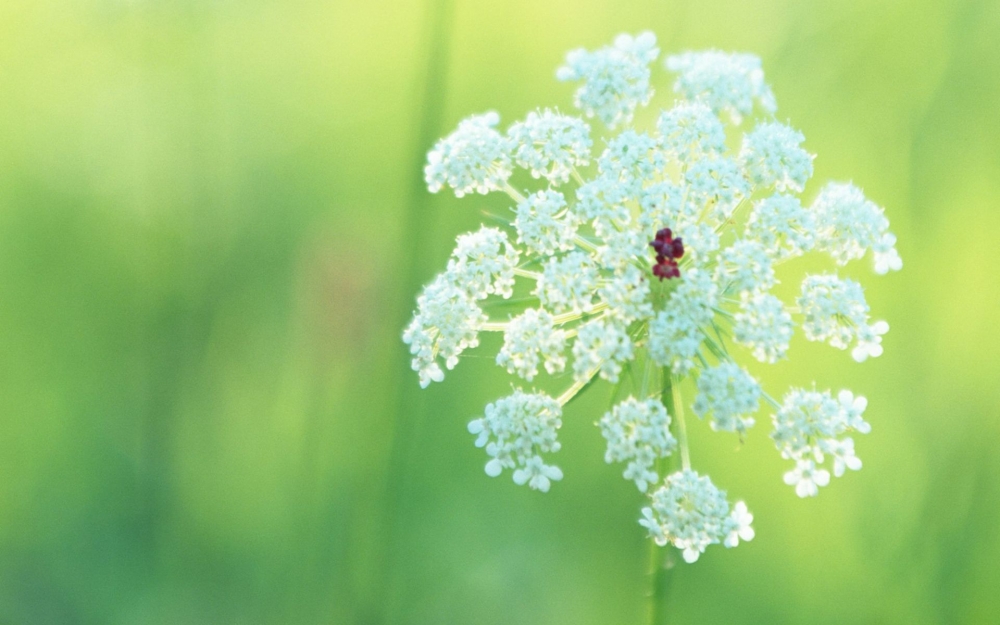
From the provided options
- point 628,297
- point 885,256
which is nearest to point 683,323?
point 628,297

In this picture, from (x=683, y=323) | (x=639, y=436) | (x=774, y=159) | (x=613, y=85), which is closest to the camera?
(x=639, y=436)

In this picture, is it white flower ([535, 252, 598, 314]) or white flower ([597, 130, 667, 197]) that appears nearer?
white flower ([535, 252, 598, 314])

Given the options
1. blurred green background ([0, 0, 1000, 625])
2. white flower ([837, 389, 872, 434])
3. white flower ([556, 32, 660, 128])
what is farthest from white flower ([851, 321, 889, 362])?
blurred green background ([0, 0, 1000, 625])

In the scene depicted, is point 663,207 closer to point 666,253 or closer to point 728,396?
point 666,253

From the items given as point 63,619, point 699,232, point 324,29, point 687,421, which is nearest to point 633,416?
point 699,232

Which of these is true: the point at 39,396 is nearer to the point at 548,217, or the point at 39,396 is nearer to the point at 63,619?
the point at 63,619

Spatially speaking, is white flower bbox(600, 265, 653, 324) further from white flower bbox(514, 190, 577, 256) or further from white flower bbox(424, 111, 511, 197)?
white flower bbox(424, 111, 511, 197)
